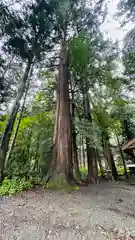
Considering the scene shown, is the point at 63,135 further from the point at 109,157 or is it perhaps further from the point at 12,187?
the point at 109,157

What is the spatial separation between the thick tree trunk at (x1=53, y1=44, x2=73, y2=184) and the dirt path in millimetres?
1099

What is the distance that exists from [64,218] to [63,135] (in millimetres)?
3102

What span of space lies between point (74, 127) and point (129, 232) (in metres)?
4.82

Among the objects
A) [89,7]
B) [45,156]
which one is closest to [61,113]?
[45,156]

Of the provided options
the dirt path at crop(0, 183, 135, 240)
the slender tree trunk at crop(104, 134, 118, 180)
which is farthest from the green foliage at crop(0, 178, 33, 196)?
the slender tree trunk at crop(104, 134, 118, 180)

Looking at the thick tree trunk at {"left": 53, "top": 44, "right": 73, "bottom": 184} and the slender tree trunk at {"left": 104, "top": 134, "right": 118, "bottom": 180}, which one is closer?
the thick tree trunk at {"left": 53, "top": 44, "right": 73, "bottom": 184}

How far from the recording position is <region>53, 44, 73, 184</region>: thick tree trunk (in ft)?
16.2

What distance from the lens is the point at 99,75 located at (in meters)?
7.60

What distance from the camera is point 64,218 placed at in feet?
8.73

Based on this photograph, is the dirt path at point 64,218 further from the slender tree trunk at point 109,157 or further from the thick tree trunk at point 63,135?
the slender tree trunk at point 109,157

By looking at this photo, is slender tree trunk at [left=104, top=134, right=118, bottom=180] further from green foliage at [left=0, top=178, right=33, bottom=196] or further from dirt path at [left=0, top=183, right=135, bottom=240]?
green foliage at [left=0, top=178, right=33, bottom=196]

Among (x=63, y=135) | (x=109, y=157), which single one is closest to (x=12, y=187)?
(x=63, y=135)

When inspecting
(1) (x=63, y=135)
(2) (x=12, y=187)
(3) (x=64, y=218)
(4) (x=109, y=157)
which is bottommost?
(3) (x=64, y=218)

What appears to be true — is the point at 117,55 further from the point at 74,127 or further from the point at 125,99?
the point at 74,127
